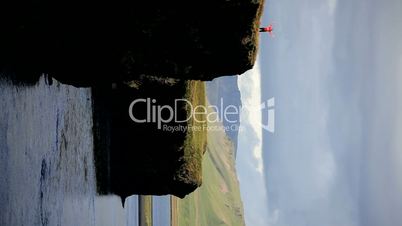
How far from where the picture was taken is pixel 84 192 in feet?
59.7

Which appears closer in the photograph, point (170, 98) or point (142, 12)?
point (142, 12)

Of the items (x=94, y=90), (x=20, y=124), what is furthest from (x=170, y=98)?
(x=20, y=124)

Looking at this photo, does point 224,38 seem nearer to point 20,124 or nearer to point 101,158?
point 20,124

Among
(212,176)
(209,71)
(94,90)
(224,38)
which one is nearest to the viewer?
(224,38)

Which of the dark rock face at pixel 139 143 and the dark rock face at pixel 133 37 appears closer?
the dark rock face at pixel 133 37

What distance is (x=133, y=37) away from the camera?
345 inches

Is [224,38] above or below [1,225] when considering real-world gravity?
above

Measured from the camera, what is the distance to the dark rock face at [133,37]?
27.9 ft

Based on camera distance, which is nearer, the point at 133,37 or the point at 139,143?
the point at 133,37

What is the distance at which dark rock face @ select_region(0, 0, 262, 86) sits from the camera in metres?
8.50

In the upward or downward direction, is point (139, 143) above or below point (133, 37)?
below

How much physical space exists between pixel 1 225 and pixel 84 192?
9.42 meters

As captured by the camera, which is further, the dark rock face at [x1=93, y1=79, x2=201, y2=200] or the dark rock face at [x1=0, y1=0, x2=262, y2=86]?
the dark rock face at [x1=93, y1=79, x2=201, y2=200]

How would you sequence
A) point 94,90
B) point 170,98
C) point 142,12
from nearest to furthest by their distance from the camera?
point 142,12 < point 170,98 < point 94,90
